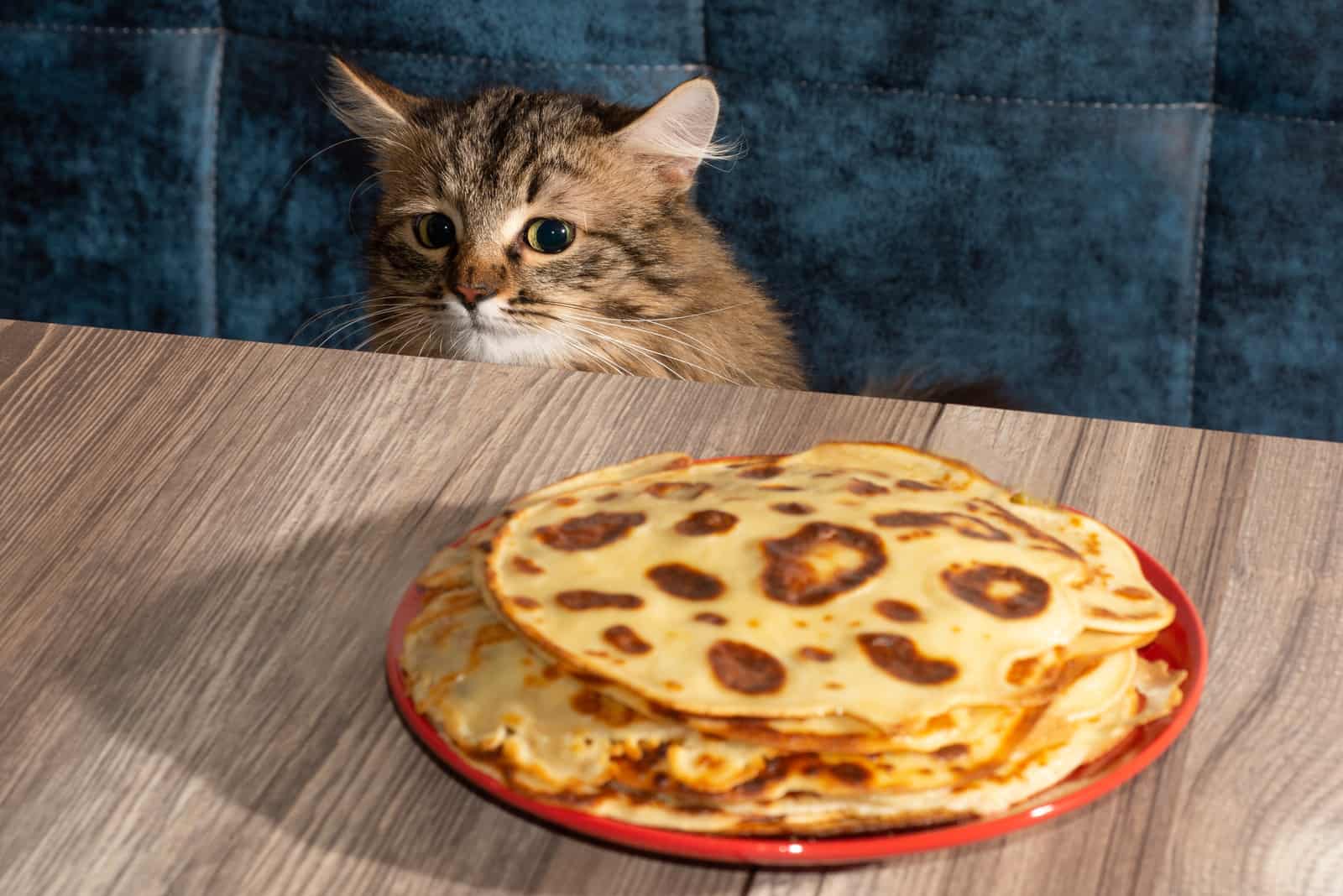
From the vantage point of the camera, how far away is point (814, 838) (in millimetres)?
600

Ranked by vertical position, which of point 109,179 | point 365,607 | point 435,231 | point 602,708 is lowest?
point 109,179

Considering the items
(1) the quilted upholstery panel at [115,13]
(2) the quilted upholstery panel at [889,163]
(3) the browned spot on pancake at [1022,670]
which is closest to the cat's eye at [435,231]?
(2) the quilted upholstery panel at [889,163]

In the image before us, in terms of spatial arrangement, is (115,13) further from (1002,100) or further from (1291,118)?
(1291,118)

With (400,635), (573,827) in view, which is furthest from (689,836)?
(400,635)

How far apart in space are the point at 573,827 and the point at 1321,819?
33 centimetres

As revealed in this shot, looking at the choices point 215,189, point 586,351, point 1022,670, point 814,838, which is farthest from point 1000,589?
point 215,189

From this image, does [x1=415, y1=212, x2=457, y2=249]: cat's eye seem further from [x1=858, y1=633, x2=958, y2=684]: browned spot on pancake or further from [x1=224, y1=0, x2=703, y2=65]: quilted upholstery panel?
[x1=858, y1=633, x2=958, y2=684]: browned spot on pancake

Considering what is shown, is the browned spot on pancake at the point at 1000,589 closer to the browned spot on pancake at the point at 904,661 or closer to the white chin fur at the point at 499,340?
the browned spot on pancake at the point at 904,661

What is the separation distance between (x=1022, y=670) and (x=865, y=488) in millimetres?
148

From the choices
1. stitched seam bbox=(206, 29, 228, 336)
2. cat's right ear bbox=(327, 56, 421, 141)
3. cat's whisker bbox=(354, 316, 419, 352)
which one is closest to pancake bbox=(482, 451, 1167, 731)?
cat's whisker bbox=(354, 316, 419, 352)

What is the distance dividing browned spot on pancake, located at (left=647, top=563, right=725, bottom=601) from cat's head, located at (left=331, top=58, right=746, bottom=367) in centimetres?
91

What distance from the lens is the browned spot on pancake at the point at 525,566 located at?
2.25ft

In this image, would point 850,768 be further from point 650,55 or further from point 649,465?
point 650,55

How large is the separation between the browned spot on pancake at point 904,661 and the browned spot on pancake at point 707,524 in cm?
10
